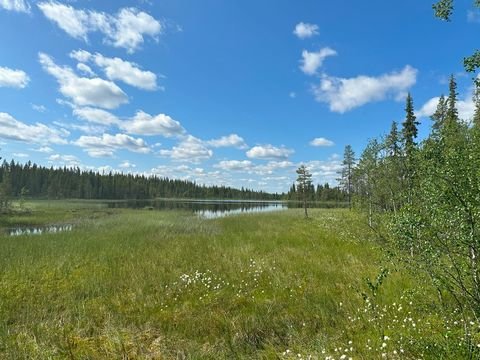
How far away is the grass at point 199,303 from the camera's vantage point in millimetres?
5770

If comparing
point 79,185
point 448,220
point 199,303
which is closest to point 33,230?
point 199,303

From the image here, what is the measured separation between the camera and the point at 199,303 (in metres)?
8.31

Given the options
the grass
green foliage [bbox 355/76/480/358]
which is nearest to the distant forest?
the grass

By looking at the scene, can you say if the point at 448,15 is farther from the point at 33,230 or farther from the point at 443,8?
the point at 33,230

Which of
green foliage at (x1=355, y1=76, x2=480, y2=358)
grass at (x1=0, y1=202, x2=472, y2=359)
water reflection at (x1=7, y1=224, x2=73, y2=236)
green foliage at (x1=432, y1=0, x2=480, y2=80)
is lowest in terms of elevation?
water reflection at (x1=7, y1=224, x2=73, y2=236)

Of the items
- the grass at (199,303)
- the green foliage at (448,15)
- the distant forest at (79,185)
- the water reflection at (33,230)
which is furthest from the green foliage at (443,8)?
the distant forest at (79,185)

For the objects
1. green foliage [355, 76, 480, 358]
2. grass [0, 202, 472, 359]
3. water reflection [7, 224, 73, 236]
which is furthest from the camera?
water reflection [7, 224, 73, 236]

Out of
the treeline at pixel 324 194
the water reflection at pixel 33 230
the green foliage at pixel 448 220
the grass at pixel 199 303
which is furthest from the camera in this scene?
the treeline at pixel 324 194

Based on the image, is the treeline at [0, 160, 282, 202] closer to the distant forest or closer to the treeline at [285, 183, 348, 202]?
the distant forest

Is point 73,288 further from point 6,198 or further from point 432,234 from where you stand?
point 6,198

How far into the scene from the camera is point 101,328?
22.7 ft

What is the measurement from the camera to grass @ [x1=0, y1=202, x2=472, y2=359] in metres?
5.77

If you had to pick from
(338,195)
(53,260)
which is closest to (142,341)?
(53,260)

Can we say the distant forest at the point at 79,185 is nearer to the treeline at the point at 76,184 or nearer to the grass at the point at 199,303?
the treeline at the point at 76,184
